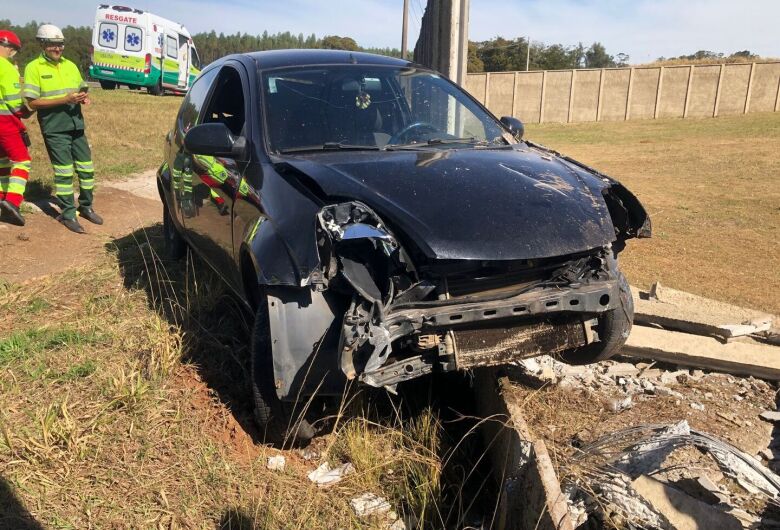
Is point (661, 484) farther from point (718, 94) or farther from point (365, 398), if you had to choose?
point (718, 94)

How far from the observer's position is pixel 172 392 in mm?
3541

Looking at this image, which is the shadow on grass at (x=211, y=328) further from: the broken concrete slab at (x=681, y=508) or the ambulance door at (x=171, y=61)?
the ambulance door at (x=171, y=61)

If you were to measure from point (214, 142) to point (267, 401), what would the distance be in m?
1.47

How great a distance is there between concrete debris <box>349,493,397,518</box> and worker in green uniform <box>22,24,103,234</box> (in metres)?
5.45

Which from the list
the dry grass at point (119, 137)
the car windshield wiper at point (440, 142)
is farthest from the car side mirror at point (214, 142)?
the dry grass at point (119, 137)

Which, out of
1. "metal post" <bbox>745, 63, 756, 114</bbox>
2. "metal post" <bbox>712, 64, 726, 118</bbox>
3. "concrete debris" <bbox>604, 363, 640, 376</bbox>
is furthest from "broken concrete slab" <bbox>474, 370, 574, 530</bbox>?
"metal post" <bbox>745, 63, 756, 114</bbox>

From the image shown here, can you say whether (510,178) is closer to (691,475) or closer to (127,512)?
(691,475)

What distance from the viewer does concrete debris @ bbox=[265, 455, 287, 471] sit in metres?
3.22

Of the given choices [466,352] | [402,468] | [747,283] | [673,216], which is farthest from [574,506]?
[673,216]

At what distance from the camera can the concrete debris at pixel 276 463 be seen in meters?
3.22

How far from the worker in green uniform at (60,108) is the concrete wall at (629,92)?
82.2 ft

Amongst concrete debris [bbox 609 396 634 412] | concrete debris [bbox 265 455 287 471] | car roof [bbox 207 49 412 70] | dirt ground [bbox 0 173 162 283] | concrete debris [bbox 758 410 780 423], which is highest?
car roof [bbox 207 49 412 70]

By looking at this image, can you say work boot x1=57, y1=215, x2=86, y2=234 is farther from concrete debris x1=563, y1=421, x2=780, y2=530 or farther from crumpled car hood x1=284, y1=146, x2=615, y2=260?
concrete debris x1=563, y1=421, x2=780, y2=530

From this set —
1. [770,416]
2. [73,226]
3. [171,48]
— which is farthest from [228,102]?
[171,48]
